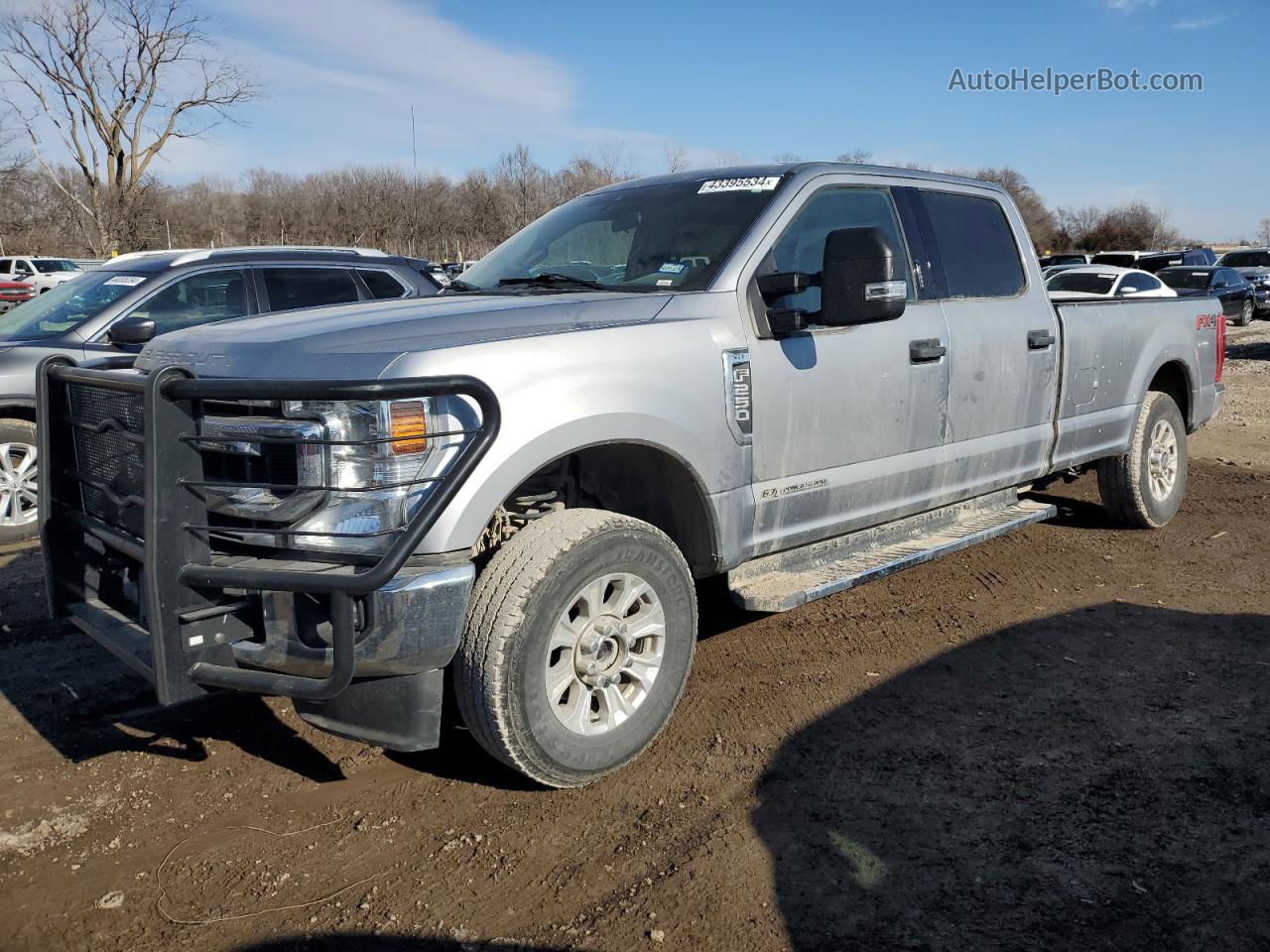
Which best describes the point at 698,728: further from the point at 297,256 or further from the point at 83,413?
the point at 297,256

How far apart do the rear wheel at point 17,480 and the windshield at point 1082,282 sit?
15.3m

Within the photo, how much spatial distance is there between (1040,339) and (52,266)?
36296mm

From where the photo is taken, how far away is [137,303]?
6.89 m

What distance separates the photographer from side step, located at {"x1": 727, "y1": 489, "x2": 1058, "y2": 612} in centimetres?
388

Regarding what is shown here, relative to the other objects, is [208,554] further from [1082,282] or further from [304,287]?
[1082,282]

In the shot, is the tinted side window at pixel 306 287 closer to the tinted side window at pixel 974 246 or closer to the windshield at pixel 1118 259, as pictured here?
the tinted side window at pixel 974 246

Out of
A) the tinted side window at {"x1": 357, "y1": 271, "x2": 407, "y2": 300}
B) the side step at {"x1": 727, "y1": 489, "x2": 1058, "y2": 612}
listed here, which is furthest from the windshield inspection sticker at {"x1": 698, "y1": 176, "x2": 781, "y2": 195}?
the tinted side window at {"x1": 357, "y1": 271, "x2": 407, "y2": 300}

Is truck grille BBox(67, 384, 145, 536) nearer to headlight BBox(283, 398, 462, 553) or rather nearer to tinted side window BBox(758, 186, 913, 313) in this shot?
headlight BBox(283, 398, 462, 553)

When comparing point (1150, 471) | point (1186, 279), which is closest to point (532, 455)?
point (1150, 471)

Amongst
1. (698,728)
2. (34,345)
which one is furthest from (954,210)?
→ (34,345)

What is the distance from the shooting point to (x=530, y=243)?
15.3 ft

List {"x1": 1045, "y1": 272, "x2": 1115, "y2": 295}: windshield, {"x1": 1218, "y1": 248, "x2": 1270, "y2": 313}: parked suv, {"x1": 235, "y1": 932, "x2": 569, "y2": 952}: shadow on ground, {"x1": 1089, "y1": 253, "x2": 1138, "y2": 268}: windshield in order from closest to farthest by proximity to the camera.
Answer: {"x1": 235, "y1": 932, "x2": 569, "y2": 952}: shadow on ground
{"x1": 1045, "y1": 272, "x2": 1115, "y2": 295}: windshield
{"x1": 1218, "y1": 248, "x2": 1270, "y2": 313}: parked suv
{"x1": 1089, "y1": 253, "x2": 1138, "y2": 268}: windshield

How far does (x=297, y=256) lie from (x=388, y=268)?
0.69 meters

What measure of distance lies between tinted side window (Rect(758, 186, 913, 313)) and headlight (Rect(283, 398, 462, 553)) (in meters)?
1.66
